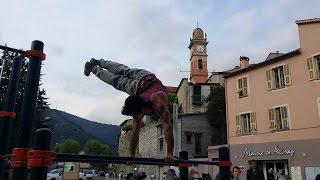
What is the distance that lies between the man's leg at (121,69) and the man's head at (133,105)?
0.42 metres

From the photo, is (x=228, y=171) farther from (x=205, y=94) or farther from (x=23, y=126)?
(x=205, y=94)

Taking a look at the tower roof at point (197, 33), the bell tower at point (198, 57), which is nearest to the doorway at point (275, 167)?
the bell tower at point (198, 57)

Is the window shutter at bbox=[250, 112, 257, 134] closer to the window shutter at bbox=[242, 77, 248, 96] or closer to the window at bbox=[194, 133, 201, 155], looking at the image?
the window shutter at bbox=[242, 77, 248, 96]

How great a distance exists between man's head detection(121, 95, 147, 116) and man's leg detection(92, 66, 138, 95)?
0.21 metres

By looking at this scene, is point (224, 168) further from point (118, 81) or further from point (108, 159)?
point (118, 81)

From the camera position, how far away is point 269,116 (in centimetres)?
2453

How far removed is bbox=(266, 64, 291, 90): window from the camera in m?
23.6

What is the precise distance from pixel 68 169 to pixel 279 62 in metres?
15.0

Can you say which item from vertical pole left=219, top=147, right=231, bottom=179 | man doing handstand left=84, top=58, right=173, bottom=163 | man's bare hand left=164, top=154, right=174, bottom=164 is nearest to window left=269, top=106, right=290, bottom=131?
man doing handstand left=84, top=58, right=173, bottom=163

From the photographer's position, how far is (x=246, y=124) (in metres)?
27.0

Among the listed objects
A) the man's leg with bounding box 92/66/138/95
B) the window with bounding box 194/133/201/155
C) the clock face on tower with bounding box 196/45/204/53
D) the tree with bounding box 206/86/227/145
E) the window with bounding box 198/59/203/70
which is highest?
the clock face on tower with bounding box 196/45/204/53

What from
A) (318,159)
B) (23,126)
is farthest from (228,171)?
(318,159)

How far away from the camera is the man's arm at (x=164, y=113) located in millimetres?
4945

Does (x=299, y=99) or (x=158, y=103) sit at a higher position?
(x=299, y=99)
